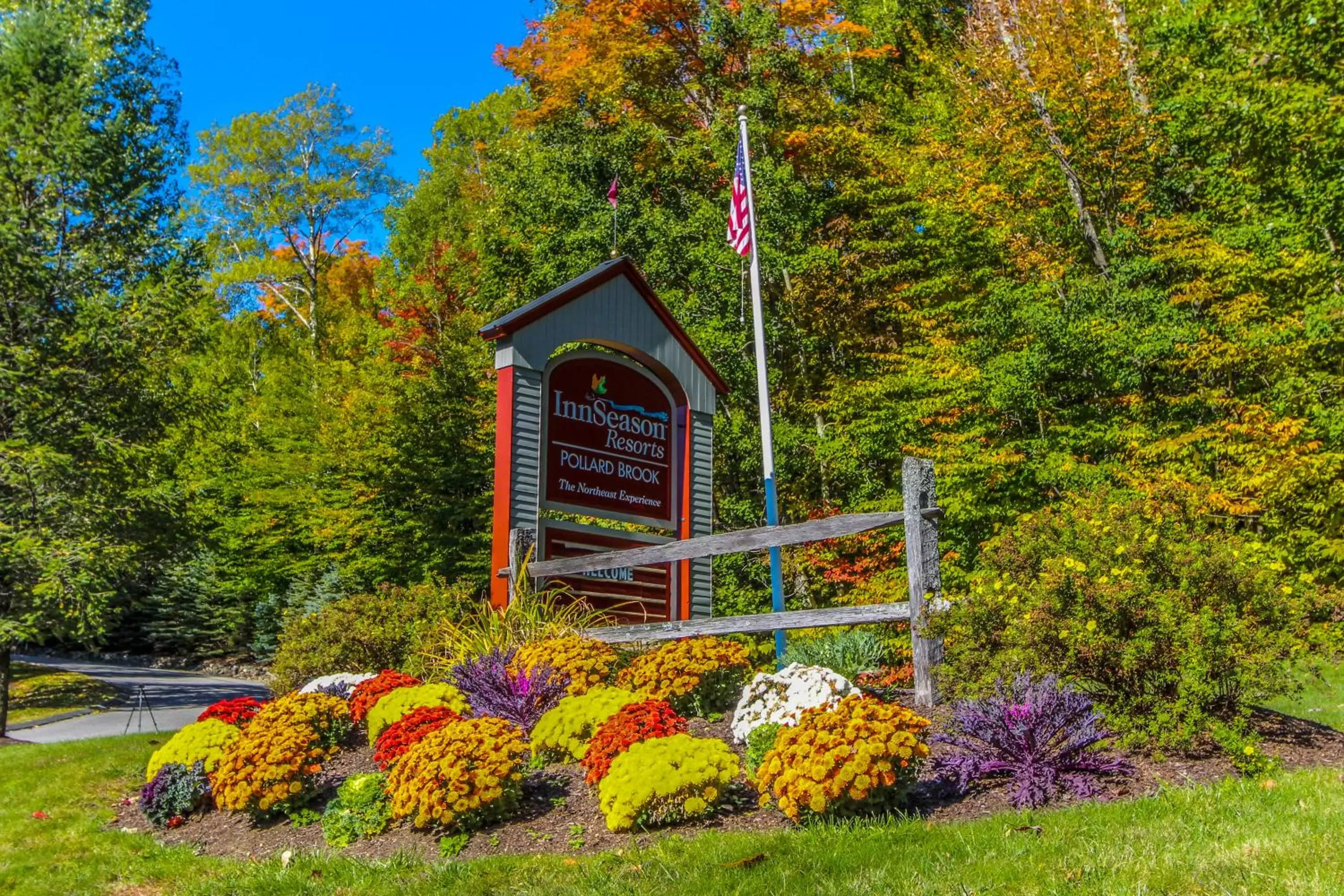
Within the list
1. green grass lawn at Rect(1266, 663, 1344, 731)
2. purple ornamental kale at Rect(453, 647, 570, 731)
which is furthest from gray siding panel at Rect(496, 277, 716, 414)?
green grass lawn at Rect(1266, 663, 1344, 731)

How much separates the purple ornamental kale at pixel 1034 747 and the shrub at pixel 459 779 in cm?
232

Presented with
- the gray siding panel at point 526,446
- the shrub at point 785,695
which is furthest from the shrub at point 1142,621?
the gray siding panel at point 526,446

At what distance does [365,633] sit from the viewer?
440 inches

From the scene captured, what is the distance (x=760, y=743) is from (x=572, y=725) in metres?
1.34

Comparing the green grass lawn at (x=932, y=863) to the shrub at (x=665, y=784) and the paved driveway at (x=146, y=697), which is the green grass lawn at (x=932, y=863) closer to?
the shrub at (x=665, y=784)

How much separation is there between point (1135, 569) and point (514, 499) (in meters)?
5.99

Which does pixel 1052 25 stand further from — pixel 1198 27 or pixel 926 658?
pixel 926 658

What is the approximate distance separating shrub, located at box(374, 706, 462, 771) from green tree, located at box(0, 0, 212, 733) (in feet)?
26.5

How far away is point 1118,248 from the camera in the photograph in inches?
674

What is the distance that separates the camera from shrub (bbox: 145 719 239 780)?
733 centimetres

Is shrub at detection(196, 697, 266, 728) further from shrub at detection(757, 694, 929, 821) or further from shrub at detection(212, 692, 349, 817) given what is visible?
shrub at detection(757, 694, 929, 821)

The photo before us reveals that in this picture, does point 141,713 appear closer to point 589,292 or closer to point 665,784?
point 589,292

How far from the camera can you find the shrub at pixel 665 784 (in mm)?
5359

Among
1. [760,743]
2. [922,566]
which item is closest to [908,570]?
[922,566]
